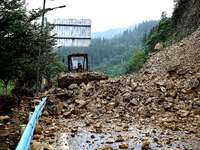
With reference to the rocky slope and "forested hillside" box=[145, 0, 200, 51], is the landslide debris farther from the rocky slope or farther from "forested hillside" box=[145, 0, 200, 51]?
"forested hillside" box=[145, 0, 200, 51]

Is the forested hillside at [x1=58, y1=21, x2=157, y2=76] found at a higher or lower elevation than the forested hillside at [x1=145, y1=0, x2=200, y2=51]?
lower

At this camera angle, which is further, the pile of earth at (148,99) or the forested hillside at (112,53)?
the forested hillside at (112,53)

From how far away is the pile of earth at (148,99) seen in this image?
584 inches

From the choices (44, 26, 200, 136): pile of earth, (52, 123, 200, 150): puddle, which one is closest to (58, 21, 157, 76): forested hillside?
(44, 26, 200, 136): pile of earth

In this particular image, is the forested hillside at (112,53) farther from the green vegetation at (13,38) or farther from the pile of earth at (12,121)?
the pile of earth at (12,121)

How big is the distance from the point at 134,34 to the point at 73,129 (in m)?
146

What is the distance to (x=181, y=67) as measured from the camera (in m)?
20.6

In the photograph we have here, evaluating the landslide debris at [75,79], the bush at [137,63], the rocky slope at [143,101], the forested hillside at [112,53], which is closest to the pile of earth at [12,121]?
the rocky slope at [143,101]

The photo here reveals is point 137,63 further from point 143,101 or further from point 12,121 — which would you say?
point 12,121

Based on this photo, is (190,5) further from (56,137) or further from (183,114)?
(56,137)

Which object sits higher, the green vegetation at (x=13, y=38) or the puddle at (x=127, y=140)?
the green vegetation at (x=13, y=38)

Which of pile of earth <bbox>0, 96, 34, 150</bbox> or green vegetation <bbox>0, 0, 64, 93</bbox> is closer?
pile of earth <bbox>0, 96, 34, 150</bbox>

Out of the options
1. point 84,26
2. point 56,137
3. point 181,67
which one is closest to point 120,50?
point 84,26

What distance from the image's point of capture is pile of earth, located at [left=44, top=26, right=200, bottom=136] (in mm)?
14828
